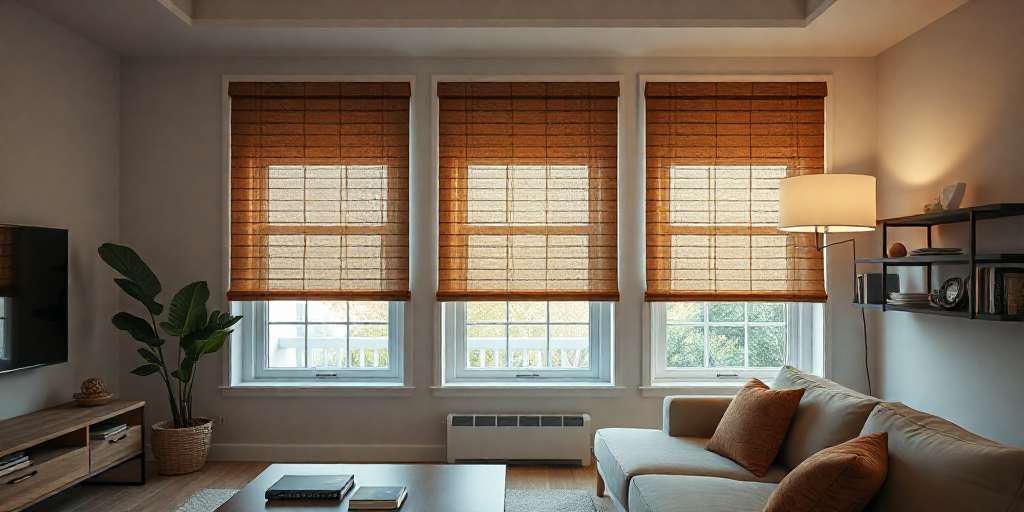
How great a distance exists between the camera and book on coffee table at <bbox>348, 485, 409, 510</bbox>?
256cm

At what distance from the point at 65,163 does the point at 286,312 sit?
1548 millimetres

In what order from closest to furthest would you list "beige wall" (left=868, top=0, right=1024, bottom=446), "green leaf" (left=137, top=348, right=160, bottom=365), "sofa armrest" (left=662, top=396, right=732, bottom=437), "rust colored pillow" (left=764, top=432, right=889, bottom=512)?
1. "rust colored pillow" (left=764, top=432, right=889, bottom=512)
2. "beige wall" (left=868, top=0, right=1024, bottom=446)
3. "sofa armrest" (left=662, top=396, right=732, bottom=437)
4. "green leaf" (left=137, top=348, right=160, bottom=365)

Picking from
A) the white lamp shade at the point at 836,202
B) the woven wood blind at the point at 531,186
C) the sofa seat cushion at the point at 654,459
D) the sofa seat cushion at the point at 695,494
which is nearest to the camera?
the sofa seat cushion at the point at 695,494

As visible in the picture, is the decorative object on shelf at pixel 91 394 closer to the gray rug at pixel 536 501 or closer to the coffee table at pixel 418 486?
the gray rug at pixel 536 501

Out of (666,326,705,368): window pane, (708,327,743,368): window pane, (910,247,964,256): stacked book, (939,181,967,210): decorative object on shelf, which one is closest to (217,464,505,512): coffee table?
(666,326,705,368): window pane

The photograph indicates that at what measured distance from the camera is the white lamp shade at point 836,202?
3.65m

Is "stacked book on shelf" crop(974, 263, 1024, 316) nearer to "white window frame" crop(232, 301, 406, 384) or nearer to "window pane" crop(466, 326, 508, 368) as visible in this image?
"window pane" crop(466, 326, 508, 368)

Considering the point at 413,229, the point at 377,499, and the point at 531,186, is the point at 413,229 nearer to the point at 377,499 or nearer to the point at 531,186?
the point at 531,186

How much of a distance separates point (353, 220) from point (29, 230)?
1.72m

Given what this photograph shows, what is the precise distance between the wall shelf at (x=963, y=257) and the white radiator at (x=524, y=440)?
1880mm

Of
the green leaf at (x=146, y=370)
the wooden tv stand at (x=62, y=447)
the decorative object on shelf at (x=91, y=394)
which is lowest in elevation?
the wooden tv stand at (x=62, y=447)

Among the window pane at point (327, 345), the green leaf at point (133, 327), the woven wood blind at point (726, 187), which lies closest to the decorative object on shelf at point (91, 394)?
the green leaf at point (133, 327)

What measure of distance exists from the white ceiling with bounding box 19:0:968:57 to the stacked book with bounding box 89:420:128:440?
227cm

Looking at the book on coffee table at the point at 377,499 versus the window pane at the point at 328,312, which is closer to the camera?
the book on coffee table at the point at 377,499
